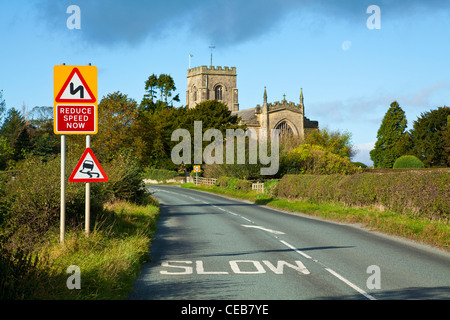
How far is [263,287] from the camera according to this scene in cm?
809

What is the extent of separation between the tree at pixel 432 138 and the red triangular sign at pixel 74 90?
64443 mm

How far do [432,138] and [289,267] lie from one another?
63941mm

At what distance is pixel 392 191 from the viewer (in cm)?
2019

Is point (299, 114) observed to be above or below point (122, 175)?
above

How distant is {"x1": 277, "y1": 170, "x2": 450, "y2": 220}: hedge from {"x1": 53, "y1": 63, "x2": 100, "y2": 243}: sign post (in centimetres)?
1185

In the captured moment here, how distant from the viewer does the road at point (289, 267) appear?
7699mm

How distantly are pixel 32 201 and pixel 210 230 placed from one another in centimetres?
732

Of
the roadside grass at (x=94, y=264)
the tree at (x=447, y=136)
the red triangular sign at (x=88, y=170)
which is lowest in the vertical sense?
the roadside grass at (x=94, y=264)

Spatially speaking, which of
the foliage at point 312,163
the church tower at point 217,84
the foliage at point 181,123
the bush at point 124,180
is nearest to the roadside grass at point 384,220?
the bush at point 124,180

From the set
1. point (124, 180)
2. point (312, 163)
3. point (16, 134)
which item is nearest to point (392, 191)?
point (124, 180)

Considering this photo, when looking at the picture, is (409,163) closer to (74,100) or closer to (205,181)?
(205,181)

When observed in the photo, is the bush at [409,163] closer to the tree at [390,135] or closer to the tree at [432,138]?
the tree at [432,138]
